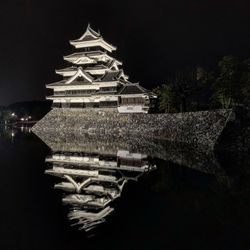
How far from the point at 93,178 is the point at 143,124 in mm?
20916

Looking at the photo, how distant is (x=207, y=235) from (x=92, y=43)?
131 feet

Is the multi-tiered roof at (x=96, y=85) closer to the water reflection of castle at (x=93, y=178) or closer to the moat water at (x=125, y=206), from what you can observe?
the water reflection of castle at (x=93, y=178)

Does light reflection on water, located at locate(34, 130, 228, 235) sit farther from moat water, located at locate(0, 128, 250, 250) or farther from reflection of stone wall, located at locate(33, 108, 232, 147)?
reflection of stone wall, located at locate(33, 108, 232, 147)

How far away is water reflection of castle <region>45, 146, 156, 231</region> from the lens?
24.0 feet

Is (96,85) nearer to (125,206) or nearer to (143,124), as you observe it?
(143,124)

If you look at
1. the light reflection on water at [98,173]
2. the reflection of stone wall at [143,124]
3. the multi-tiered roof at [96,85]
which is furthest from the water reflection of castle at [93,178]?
the multi-tiered roof at [96,85]

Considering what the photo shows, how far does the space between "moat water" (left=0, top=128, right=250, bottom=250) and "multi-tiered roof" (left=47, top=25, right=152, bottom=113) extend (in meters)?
22.1

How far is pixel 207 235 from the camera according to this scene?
6.00 metres

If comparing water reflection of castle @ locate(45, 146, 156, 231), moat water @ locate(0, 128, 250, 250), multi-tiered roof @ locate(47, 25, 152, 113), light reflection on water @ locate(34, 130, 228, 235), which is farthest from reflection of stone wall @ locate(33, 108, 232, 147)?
moat water @ locate(0, 128, 250, 250)

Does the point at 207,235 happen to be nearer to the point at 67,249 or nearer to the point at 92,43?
the point at 67,249

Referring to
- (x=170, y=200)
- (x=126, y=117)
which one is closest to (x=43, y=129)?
(x=126, y=117)

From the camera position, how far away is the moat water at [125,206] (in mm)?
5758

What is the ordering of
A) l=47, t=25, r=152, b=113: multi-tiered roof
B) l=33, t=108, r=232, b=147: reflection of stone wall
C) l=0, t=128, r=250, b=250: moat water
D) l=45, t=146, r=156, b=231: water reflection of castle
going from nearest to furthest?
l=0, t=128, r=250, b=250: moat water, l=45, t=146, r=156, b=231: water reflection of castle, l=33, t=108, r=232, b=147: reflection of stone wall, l=47, t=25, r=152, b=113: multi-tiered roof

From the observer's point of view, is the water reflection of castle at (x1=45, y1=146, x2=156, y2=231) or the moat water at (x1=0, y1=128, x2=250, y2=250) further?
the water reflection of castle at (x1=45, y1=146, x2=156, y2=231)
